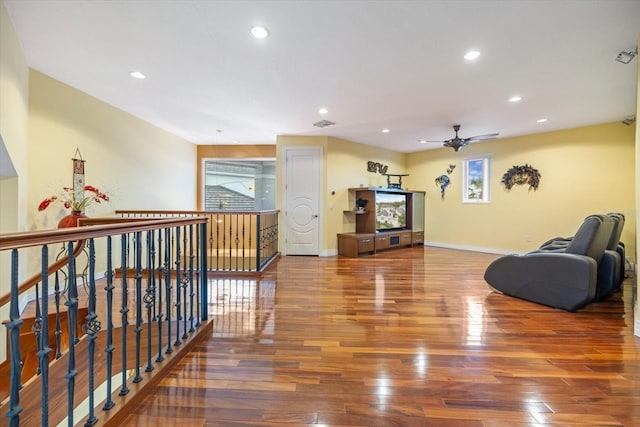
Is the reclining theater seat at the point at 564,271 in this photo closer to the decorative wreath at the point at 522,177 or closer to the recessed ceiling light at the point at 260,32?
the decorative wreath at the point at 522,177

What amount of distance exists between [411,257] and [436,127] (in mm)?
2798

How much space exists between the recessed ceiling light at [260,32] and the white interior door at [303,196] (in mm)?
3788

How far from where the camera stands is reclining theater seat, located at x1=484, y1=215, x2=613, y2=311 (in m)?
3.01

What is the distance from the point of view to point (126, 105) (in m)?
4.74

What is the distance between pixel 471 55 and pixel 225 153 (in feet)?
20.8

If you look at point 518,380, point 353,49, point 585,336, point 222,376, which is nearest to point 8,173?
point 222,376

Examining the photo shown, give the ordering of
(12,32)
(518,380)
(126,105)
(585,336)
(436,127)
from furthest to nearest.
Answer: (436,127) < (126,105) < (12,32) < (585,336) < (518,380)

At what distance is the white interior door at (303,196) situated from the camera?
6492mm

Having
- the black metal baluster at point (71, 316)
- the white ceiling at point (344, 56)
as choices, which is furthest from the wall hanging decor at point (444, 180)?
the black metal baluster at point (71, 316)

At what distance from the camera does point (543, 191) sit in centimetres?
609

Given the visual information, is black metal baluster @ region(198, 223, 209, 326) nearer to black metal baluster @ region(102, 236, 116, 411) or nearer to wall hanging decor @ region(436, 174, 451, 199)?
black metal baluster @ region(102, 236, 116, 411)

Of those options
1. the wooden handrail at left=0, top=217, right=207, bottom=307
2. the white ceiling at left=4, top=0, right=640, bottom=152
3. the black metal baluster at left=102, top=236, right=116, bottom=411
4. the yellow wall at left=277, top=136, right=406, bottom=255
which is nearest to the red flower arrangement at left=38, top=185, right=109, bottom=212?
the white ceiling at left=4, top=0, right=640, bottom=152

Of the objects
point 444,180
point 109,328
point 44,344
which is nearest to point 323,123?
point 444,180

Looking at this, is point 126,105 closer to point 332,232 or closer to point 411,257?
point 332,232
